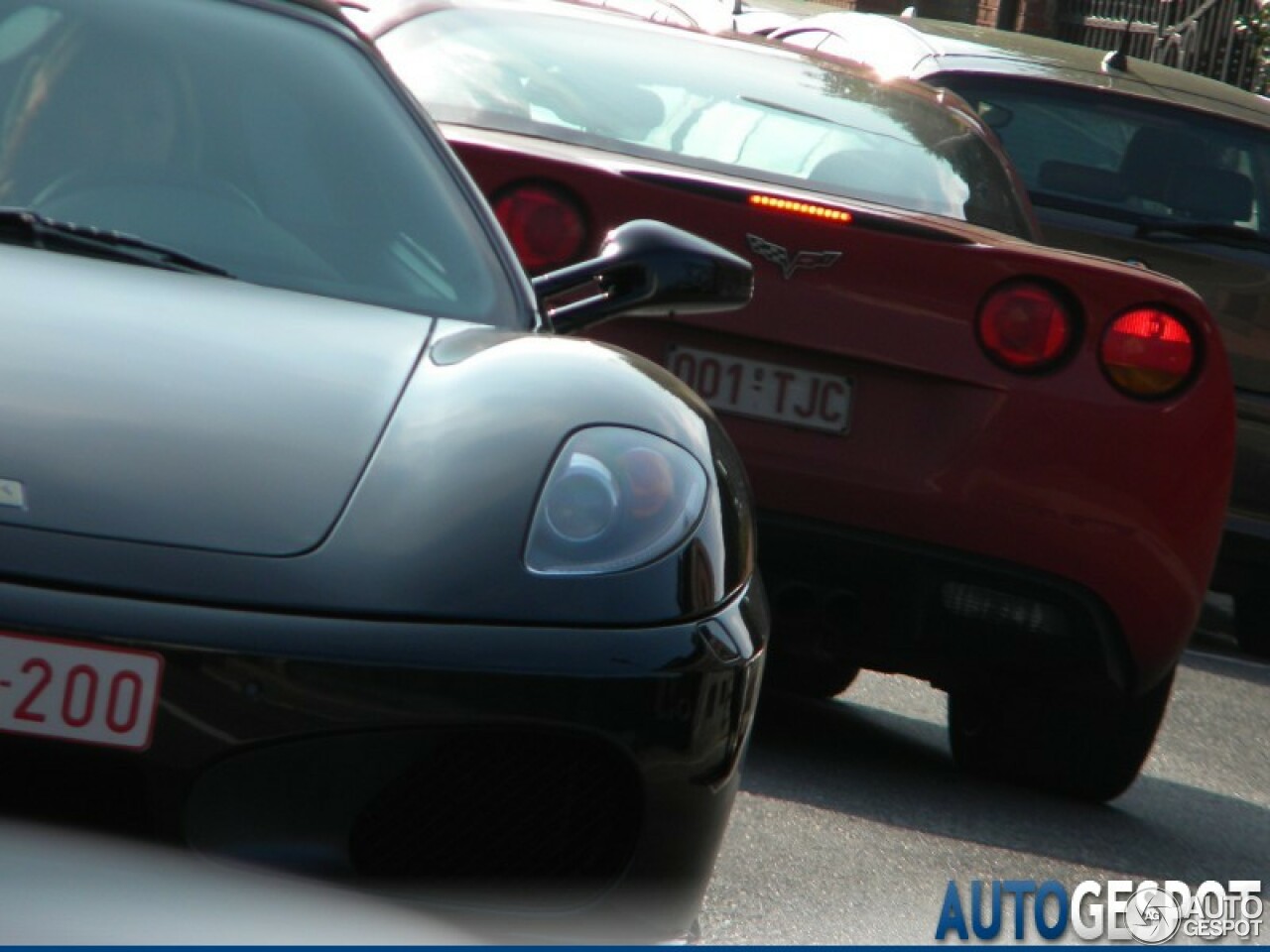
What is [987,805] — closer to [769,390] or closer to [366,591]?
[769,390]

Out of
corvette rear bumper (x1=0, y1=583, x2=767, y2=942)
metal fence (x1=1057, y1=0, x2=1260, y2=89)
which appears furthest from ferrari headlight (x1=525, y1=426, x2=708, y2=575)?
metal fence (x1=1057, y1=0, x2=1260, y2=89)

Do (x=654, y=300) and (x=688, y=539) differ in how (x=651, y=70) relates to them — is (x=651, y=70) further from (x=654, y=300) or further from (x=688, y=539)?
(x=688, y=539)

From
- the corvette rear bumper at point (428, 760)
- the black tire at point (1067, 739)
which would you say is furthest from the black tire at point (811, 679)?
the corvette rear bumper at point (428, 760)

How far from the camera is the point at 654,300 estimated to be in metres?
3.62

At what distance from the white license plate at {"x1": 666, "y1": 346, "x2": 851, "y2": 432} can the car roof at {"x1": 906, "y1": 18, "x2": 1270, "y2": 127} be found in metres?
3.00

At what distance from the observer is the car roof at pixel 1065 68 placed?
754 centimetres

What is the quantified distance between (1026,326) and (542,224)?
2.93 feet

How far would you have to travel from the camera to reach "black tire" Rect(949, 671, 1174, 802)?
482cm

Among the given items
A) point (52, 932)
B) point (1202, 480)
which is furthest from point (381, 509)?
point (1202, 480)

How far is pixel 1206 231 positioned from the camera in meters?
Result: 7.59

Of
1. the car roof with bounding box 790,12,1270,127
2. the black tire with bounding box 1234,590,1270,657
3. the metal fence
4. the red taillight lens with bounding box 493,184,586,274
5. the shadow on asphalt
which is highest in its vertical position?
the red taillight lens with bounding box 493,184,586,274

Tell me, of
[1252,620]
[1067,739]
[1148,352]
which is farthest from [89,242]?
[1252,620]

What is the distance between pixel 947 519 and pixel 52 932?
8.28ft

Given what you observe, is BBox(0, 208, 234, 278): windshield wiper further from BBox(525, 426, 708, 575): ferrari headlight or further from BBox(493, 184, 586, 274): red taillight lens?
BBox(493, 184, 586, 274): red taillight lens
